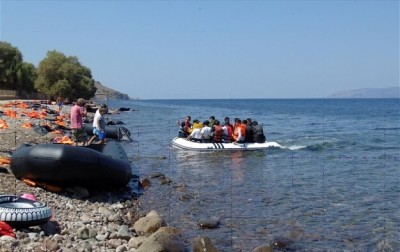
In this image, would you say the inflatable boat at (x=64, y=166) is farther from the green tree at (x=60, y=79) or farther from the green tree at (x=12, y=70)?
the green tree at (x=60, y=79)

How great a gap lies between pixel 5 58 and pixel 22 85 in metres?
5.98

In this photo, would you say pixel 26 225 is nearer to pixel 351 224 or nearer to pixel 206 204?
pixel 206 204

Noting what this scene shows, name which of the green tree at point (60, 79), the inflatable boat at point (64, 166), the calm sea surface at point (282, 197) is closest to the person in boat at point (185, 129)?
the calm sea surface at point (282, 197)

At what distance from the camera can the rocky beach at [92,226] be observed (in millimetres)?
6844

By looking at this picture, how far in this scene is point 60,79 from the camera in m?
70.7

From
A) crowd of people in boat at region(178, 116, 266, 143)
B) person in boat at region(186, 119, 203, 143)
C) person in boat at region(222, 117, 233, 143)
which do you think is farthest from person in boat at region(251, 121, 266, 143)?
person in boat at region(186, 119, 203, 143)

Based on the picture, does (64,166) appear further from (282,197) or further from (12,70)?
(12,70)

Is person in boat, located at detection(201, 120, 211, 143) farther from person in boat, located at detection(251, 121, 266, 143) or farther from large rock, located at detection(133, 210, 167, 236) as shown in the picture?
large rock, located at detection(133, 210, 167, 236)

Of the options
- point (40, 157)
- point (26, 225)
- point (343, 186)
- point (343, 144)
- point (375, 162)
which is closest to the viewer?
point (26, 225)

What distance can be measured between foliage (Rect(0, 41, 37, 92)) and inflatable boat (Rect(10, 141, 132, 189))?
2381 inches

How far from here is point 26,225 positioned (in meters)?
6.99

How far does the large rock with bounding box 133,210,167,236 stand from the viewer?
832 cm

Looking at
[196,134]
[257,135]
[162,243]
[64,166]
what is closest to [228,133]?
[257,135]

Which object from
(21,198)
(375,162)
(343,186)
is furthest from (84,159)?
(375,162)
